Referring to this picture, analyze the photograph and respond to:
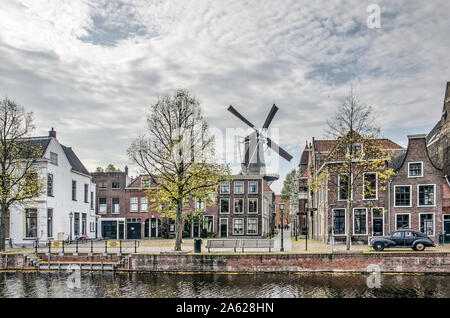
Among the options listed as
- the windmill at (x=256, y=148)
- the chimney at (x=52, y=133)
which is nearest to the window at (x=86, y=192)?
the chimney at (x=52, y=133)

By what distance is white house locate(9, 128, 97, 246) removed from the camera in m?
43.4

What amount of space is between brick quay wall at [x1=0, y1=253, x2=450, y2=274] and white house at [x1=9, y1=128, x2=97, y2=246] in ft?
49.8

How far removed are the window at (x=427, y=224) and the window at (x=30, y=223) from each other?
124ft

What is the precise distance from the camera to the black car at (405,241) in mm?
30312

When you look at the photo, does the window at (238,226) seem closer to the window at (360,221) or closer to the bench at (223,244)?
the window at (360,221)

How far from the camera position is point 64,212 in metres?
48.0

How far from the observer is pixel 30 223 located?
43.6 metres

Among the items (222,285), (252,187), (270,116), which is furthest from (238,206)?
(222,285)

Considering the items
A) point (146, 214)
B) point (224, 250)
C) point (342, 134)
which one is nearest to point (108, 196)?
point (146, 214)

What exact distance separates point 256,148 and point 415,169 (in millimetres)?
30592

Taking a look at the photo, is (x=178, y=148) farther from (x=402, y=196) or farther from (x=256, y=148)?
(x=256, y=148)

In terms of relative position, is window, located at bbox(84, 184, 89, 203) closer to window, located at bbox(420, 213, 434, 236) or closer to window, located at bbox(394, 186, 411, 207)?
window, located at bbox(394, 186, 411, 207)
